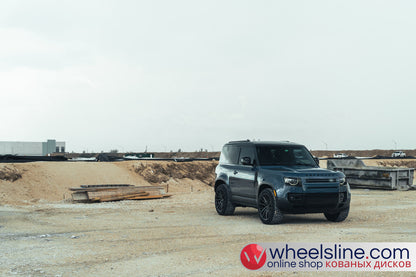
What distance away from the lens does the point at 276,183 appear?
12102 mm

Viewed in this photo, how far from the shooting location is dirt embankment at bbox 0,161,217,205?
28.0m

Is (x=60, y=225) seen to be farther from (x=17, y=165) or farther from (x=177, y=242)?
(x=17, y=165)

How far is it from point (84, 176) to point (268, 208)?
2427cm

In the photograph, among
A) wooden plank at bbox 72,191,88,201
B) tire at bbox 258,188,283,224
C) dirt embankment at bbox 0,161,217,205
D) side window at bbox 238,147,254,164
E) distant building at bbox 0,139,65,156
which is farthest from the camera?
distant building at bbox 0,139,65,156

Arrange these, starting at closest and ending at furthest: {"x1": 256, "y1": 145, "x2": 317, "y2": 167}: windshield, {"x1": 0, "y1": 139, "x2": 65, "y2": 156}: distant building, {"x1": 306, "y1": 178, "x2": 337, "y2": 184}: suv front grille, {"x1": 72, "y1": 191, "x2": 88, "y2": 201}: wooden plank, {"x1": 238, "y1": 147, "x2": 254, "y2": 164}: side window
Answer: {"x1": 306, "y1": 178, "x2": 337, "y2": 184}: suv front grille → {"x1": 256, "y1": 145, "x2": 317, "y2": 167}: windshield → {"x1": 238, "y1": 147, "x2": 254, "y2": 164}: side window → {"x1": 72, "y1": 191, "x2": 88, "y2": 201}: wooden plank → {"x1": 0, "y1": 139, "x2": 65, "y2": 156}: distant building

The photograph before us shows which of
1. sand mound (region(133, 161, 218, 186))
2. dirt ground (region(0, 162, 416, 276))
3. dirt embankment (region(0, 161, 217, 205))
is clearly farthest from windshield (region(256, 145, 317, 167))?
sand mound (region(133, 161, 218, 186))

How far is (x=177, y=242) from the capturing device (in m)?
9.82

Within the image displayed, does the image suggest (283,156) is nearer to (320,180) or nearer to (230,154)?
(320,180)

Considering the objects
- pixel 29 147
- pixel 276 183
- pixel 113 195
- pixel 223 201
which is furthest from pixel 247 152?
pixel 29 147

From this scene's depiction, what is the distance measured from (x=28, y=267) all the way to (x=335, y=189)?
770cm

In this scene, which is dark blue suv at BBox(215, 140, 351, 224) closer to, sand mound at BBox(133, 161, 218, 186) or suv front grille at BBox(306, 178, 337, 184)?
suv front grille at BBox(306, 178, 337, 184)

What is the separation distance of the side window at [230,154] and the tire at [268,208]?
6.31 ft

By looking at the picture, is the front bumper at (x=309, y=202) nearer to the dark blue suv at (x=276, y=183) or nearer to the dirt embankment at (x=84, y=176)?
the dark blue suv at (x=276, y=183)

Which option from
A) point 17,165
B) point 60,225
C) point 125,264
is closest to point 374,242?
point 125,264
